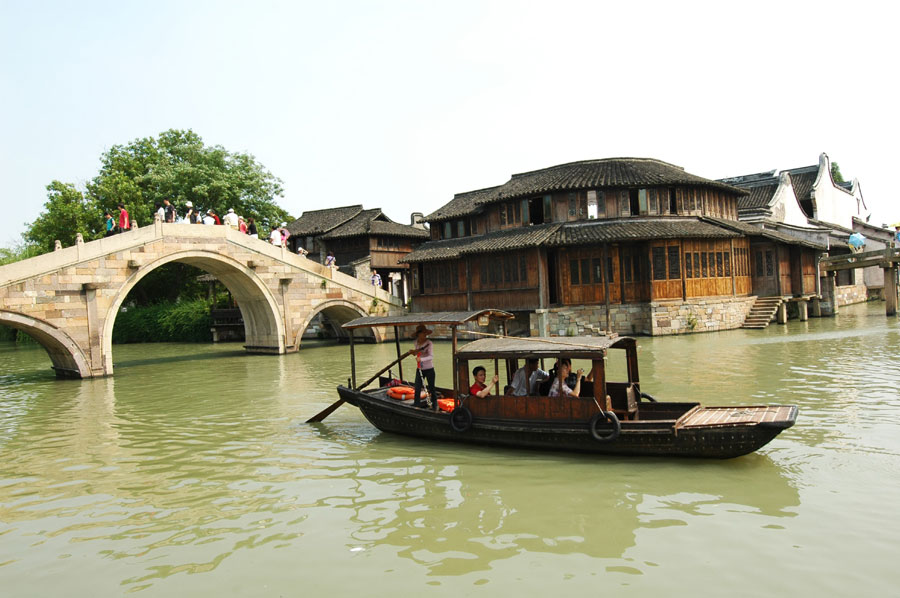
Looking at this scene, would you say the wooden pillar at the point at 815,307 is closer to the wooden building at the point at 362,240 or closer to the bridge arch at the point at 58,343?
the wooden building at the point at 362,240

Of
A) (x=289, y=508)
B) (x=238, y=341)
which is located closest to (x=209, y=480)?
(x=289, y=508)

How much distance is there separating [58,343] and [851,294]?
121ft

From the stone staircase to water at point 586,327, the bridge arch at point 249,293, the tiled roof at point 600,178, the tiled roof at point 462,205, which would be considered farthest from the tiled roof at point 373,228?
the stone staircase to water at point 586,327

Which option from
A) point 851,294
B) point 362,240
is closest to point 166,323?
point 362,240

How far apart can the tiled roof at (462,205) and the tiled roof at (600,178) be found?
1.37 feet

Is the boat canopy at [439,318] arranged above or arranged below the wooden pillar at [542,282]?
below

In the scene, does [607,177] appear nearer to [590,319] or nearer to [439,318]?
[590,319]

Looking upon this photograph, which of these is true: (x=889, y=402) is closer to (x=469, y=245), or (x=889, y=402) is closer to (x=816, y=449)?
(x=816, y=449)

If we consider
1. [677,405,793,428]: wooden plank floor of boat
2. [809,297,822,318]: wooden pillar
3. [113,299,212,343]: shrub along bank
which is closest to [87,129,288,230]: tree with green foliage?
[113,299,212,343]: shrub along bank

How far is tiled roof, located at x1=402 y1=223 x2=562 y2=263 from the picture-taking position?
23625 millimetres

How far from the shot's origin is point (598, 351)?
25.7ft

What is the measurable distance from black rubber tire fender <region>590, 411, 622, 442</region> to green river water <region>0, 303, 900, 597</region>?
31 centimetres

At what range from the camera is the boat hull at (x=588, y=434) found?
711 centimetres

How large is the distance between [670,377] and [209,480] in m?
9.45
